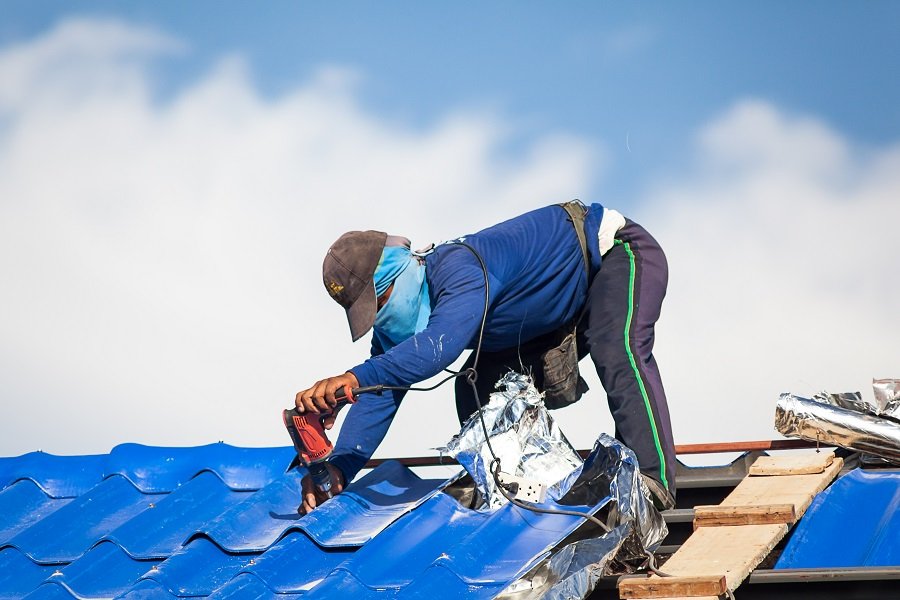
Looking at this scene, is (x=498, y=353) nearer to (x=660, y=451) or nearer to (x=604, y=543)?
(x=660, y=451)

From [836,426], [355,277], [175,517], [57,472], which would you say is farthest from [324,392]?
[57,472]

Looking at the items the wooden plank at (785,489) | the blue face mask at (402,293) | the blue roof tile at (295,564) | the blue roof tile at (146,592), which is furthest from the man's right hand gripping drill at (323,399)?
the wooden plank at (785,489)

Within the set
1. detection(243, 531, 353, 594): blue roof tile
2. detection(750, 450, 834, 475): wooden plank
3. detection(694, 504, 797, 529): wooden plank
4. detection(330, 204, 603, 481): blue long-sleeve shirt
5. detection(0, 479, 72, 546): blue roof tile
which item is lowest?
detection(694, 504, 797, 529): wooden plank

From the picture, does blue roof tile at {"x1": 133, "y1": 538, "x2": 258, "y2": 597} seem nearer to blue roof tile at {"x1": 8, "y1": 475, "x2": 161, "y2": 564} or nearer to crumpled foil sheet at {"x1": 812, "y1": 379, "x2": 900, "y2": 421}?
blue roof tile at {"x1": 8, "y1": 475, "x2": 161, "y2": 564}

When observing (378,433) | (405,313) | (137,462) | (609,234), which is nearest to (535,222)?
(609,234)

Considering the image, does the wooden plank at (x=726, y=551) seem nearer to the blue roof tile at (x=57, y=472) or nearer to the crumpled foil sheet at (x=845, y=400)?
the crumpled foil sheet at (x=845, y=400)

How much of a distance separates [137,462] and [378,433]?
1.34 metres

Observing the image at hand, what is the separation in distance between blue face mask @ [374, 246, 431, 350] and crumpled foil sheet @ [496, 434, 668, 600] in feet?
2.63

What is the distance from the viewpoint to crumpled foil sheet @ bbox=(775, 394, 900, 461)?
388 centimetres

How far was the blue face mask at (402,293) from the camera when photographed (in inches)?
156

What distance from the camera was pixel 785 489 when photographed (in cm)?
373

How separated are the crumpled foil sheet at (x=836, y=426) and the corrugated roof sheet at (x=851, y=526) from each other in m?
0.14

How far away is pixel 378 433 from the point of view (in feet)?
13.6

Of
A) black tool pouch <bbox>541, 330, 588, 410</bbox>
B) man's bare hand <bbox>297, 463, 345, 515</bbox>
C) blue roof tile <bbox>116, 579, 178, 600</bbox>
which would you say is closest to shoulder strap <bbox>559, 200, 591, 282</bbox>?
black tool pouch <bbox>541, 330, 588, 410</bbox>
